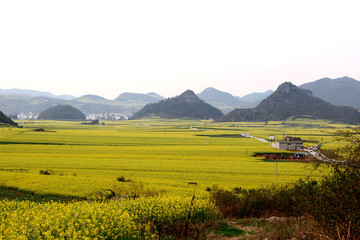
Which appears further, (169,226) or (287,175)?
(287,175)

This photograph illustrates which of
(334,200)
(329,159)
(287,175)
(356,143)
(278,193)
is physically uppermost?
(356,143)

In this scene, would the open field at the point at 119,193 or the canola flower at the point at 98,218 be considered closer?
the canola flower at the point at 98,218

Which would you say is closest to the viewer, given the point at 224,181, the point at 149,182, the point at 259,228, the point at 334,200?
the point at 334,200

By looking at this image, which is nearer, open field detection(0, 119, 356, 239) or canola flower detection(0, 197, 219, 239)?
canola flower detection(0, 197, 219, 239)

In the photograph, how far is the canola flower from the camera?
11.0 m

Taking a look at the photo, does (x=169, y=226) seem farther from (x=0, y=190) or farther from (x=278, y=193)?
(x=0, y=190)

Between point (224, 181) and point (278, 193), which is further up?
point (278, 193)

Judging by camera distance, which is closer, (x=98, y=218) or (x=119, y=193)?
(x=98, y=218)

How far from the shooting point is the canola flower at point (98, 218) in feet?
36.2

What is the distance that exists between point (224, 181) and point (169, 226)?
69.9 ft

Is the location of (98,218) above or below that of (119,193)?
above

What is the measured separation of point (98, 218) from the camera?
1262cm

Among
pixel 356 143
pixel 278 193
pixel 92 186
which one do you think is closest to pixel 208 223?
pixel 278 193

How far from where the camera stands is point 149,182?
32.2 m
